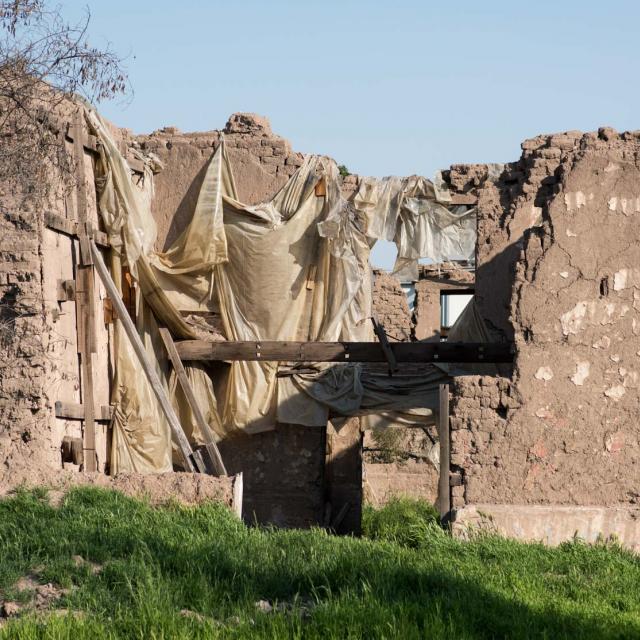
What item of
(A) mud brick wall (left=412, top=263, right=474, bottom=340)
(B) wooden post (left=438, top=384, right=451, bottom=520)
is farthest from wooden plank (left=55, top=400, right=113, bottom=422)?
(A) mud brick wall (left=412, top=263, right=474, bottom=340)

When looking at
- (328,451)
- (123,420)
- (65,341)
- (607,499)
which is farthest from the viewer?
(328,451)

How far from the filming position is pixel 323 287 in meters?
13.6

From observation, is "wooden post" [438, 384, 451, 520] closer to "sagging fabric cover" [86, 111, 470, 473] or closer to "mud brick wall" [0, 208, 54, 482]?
"sagging fabric cover" [86, 111, 470, 473]

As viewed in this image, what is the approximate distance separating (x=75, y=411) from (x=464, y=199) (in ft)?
17.0

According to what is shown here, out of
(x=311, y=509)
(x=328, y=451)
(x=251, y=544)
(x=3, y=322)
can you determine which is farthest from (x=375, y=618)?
(x=328, y=451)

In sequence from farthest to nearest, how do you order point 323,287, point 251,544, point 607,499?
point 323,287
point 607,499
point 251,544

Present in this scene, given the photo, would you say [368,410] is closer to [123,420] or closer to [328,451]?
[328,451]

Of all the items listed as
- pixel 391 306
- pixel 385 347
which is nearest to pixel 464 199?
pixel 385 347

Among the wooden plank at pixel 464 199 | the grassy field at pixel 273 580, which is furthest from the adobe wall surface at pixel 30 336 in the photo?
the wooden plank at pixel 464 199

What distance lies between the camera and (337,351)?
514 inches

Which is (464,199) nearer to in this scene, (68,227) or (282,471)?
(282,471)

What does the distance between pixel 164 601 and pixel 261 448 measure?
20.6 ft

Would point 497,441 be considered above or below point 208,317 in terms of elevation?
below

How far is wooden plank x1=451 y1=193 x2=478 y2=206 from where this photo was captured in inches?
562
